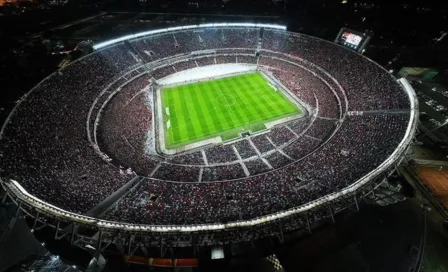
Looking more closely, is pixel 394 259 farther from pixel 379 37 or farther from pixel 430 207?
pixel 379 37

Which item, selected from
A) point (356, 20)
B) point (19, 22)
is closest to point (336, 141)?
point (356, 20)

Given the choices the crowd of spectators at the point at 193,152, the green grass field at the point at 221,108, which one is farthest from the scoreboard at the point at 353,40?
the green grass field at the point at 221,108

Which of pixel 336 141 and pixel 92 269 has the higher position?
pixel 336 141

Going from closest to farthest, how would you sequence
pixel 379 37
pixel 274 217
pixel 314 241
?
1. pixel 274 217
2. pixel 314 241
3. pixel 379 37

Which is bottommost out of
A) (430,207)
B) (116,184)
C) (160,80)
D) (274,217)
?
(160,80)

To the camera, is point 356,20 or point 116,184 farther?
point 356,20

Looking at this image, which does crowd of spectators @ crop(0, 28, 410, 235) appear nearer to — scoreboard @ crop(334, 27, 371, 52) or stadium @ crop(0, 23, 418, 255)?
stadium @ crop(0, 23, 418, 255)
